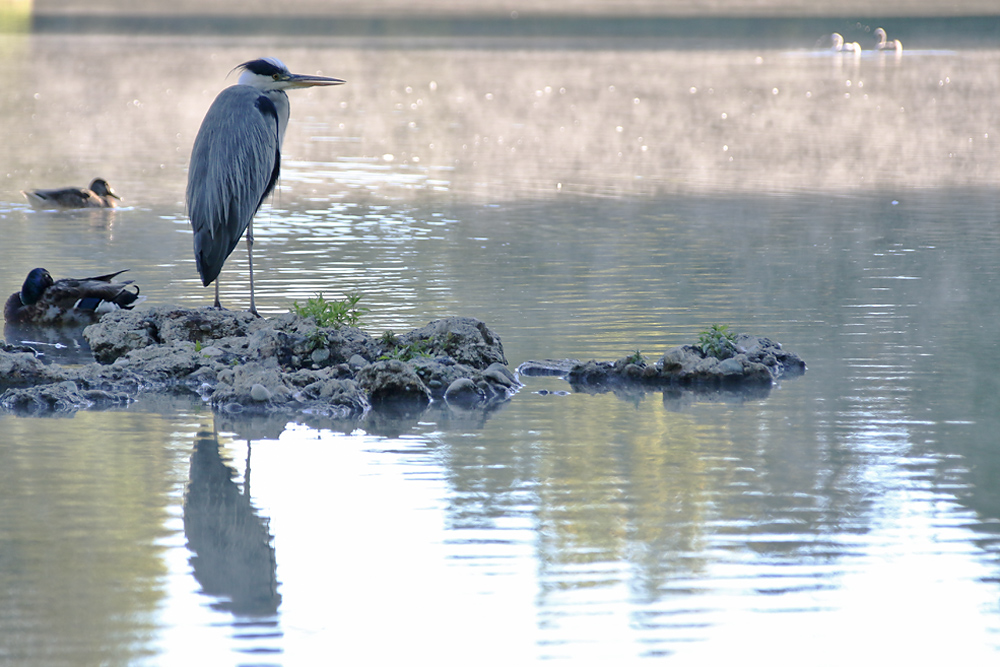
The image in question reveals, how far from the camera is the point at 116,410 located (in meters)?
7.48

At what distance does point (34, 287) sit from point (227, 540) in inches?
174

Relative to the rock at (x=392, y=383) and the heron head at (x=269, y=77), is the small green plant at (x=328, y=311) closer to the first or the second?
the rock at (x=392, y=383)

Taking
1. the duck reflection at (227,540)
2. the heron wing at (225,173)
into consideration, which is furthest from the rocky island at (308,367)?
the duck reflection at (227,540)

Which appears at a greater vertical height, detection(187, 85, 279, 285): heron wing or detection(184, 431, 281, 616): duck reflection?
detection(187, 85, 279, 285): heron wing

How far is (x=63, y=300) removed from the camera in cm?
952

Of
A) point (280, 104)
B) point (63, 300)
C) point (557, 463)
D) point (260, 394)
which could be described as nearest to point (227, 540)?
point (557, 463)

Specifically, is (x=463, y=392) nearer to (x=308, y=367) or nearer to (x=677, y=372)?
(x=308, y=367)

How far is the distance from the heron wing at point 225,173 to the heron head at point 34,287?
3.74ft

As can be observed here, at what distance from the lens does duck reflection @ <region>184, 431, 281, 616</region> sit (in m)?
5.11

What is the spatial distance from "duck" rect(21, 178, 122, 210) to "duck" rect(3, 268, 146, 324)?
5.64 metres

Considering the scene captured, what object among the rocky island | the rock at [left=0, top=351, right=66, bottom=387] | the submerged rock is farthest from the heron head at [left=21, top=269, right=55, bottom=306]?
the submerged rock

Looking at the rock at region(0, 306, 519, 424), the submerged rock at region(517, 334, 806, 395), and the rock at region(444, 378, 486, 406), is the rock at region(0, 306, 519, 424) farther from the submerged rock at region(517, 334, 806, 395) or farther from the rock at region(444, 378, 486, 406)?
the submerged rock at region(517, 334, 806, 395)

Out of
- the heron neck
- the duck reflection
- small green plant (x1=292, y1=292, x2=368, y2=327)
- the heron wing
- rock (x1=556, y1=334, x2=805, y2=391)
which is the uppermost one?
the heron neck

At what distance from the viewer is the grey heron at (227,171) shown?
29.9 ft
